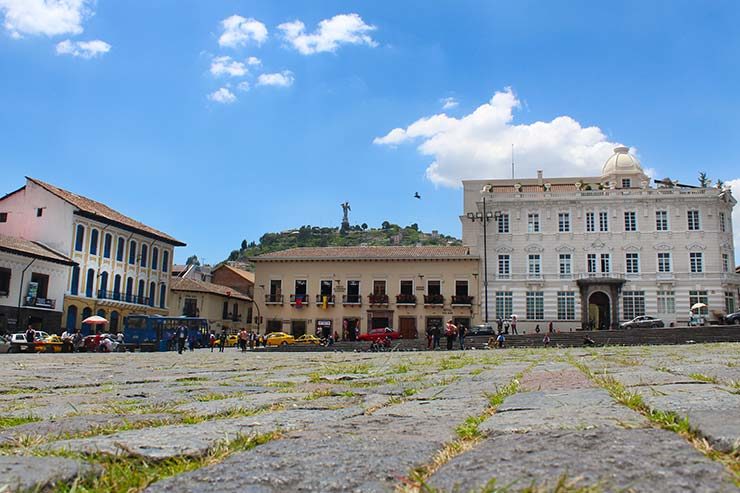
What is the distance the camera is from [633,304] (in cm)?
4775

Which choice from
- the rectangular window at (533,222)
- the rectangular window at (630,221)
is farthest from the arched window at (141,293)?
the rectangular window at (630,221)

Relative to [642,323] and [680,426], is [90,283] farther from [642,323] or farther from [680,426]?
[680,426]

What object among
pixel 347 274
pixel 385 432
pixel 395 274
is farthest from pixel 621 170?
pixel 385 432

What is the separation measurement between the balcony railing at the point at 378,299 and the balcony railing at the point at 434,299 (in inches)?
122

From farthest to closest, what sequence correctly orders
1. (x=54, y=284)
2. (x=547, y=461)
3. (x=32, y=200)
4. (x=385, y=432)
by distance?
(x=32, y=200) < (x=54, y=284) < (x=385, y=432) < (x=547, y=461)

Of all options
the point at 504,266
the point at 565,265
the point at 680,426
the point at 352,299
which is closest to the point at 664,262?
the point at 565,265

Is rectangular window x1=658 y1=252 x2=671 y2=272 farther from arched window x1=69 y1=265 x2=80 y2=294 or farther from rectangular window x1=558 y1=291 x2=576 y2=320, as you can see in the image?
arched window x1=69 y1=265 x2=80 y2=294

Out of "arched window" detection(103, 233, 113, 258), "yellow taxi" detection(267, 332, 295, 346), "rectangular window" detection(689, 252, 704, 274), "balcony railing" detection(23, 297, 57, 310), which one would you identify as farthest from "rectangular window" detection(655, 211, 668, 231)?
"balcony railing" detection(23, 297, 57, 310)

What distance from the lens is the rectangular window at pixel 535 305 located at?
48406 mm

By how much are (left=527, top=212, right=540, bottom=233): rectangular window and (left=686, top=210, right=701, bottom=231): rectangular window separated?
10.5 m

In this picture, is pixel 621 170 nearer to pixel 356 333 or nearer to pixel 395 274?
pixel 395 274

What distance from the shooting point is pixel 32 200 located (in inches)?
1693

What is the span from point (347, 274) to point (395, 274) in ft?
12.7

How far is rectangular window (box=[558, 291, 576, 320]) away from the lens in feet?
158
